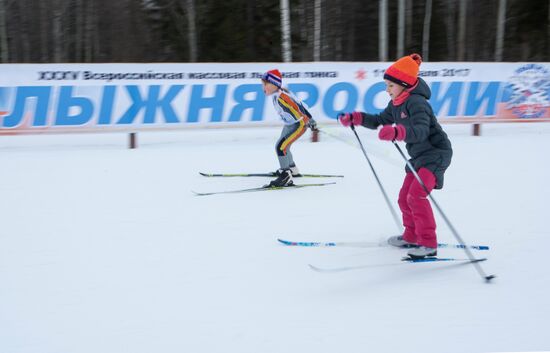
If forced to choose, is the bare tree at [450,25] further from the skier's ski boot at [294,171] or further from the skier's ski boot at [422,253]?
the skier's ski boot at [422,253]

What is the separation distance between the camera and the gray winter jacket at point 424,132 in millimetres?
3961

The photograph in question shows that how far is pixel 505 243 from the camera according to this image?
4.68 meters

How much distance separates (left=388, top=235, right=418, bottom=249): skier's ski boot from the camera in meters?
4.56

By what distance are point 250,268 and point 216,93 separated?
6363 millimetres

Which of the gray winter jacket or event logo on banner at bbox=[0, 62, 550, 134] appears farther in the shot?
event logo on banner at bbox=[0, 62, 550, 134]

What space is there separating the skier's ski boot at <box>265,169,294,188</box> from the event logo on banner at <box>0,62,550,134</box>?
3.37 m

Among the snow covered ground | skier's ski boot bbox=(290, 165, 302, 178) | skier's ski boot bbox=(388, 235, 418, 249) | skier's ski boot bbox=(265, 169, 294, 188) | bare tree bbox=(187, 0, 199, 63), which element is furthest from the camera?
bare tree bbox=(187, 0, 199, 63)

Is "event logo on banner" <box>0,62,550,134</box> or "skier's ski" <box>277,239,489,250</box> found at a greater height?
"event logo on banner" <box>0,62,550,134</box>

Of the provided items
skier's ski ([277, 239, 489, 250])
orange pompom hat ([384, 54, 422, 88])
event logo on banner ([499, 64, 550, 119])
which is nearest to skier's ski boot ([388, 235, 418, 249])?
skier's ski ([277, 239, 489, 250])

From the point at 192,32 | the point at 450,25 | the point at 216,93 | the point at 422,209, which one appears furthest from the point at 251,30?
the point at 422,209

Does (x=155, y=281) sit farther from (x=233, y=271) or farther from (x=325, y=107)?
(x=325, y=107)

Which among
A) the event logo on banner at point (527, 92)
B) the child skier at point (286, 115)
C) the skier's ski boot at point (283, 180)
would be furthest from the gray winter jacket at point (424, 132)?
the event logo on banner at point (527, 92)

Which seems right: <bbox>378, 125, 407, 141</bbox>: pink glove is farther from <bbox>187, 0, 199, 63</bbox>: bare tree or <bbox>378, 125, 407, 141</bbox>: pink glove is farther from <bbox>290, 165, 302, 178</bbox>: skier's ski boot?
<bbox>187, 0, 199, 63</bbox>: bare tree

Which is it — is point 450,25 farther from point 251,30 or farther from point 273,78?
point 273,78
